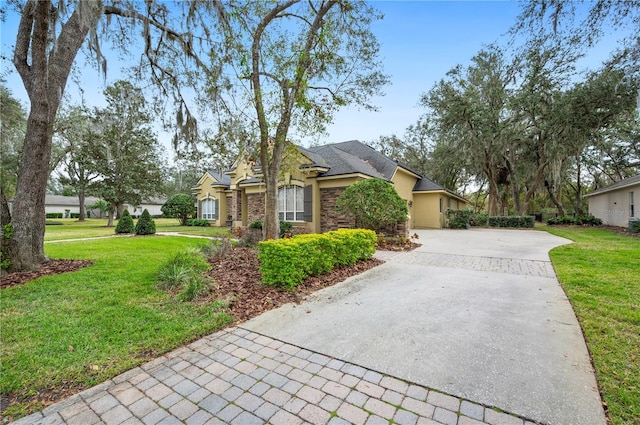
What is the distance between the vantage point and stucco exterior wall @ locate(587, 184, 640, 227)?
1539cm

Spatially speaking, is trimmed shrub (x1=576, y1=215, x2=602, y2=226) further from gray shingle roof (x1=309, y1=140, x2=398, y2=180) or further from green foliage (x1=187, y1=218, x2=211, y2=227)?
green foliage (x1=187, y1=218, x2=211, y2=227)

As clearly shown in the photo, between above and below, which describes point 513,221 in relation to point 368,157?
below

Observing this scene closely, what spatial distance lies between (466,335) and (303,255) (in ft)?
9.43

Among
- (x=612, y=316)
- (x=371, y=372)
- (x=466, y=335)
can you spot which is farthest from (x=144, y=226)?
(x=612, y=316)

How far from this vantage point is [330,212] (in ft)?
43.9

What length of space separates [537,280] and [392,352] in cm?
456

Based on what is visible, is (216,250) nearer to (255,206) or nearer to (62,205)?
(255,206)

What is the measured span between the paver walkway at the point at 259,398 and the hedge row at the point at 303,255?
2.06 meters

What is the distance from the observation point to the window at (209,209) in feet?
71.0

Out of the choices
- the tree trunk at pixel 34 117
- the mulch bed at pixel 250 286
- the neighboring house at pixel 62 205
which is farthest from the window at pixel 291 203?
the neighboring house at pixel 62 205

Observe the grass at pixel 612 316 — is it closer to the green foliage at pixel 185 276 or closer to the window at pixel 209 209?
the green foliage at pixel 185 276

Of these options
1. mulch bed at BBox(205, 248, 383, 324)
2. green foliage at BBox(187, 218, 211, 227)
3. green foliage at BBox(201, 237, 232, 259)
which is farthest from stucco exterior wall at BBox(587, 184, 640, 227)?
green foliage at BBox(187, 218, 211, 227)

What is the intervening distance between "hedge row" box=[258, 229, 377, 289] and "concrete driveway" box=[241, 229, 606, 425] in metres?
0.62

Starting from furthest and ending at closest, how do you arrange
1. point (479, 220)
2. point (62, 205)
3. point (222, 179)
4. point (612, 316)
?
1. point (62, 205)
2. point (479, 220)
3. point (222, 179)
4. point (612, 316)
